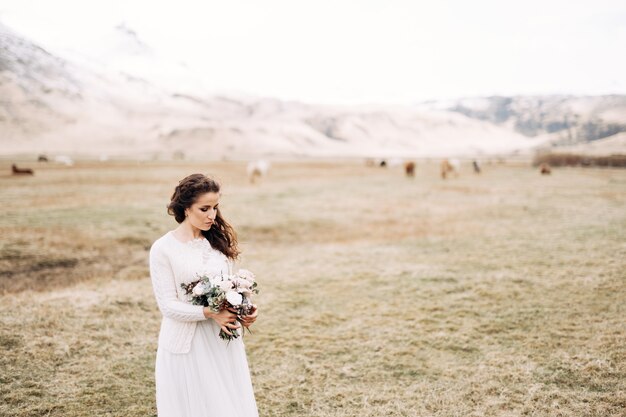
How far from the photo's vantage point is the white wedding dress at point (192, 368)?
9.78 feet

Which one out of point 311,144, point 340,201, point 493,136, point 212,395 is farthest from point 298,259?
point 493,136

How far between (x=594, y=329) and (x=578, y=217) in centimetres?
1015

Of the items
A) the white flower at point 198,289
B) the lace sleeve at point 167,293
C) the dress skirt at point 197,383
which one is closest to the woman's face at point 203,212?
the lace sleeve at point 167,293

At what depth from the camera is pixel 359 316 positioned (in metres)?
7.02

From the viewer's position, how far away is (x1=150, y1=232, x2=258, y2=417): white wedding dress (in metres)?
2.98

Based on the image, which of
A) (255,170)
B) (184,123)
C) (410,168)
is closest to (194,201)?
(255,170)

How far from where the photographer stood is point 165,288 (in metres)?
2.97

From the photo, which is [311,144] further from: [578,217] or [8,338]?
[8,338]

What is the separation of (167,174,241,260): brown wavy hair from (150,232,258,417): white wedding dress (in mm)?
211

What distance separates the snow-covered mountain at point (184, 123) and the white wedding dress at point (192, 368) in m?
94.3

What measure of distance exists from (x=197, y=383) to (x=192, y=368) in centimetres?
11

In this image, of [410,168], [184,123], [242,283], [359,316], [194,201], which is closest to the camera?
[242,283]

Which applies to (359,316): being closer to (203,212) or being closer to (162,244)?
(203,212)

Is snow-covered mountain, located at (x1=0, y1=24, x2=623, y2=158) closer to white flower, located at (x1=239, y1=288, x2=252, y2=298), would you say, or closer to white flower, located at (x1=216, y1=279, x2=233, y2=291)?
white flower, located at (x1=239, y1=288, x2=252, y2=298)
